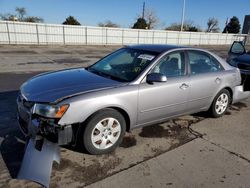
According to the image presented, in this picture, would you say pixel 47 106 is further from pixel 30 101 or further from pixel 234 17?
pixel 234 17

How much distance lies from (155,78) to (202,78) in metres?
1.29

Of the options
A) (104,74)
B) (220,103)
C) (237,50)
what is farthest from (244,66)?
(104,74)

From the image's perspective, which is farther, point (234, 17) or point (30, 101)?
point (234, 17)

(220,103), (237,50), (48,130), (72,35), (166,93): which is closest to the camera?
(48,130)

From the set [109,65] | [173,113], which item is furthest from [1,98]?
[173,113]

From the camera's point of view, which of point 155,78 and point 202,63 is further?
point 202,63

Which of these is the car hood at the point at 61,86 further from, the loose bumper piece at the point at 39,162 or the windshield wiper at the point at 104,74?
the loose bumper piece at the point at 39,162

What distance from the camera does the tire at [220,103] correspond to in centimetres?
479

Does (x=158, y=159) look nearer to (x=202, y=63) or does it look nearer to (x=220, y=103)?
(x=202, y=63)

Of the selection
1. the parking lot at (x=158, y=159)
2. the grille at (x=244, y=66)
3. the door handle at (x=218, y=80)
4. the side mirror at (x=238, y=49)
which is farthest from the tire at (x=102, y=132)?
the side mirror at (x=238, y=49)

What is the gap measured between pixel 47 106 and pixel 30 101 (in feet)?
0.99

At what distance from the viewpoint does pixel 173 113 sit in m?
4.09

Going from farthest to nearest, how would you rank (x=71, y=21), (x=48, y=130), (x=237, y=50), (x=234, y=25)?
(x=234, y=25)
(x=71, y=21)
(x=237, y=50)
(x=48, y=130)

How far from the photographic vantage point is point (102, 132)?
3.26 meters
